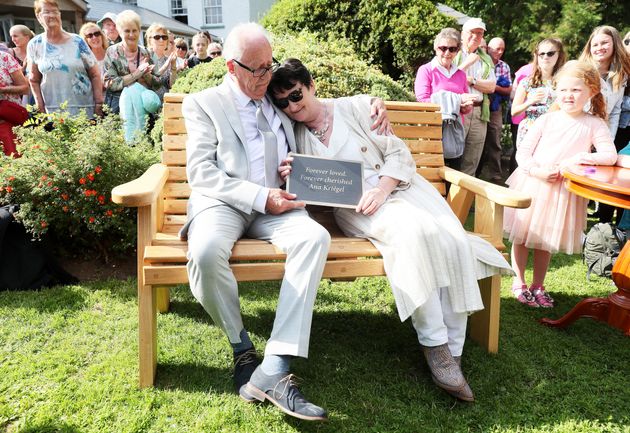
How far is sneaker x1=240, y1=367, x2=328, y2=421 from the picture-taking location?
233 cm

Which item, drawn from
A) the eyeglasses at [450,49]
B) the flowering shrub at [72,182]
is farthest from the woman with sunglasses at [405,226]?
the eyeglasses at [450,49]

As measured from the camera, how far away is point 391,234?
9.07 ft

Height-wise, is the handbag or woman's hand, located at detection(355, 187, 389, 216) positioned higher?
the handbag

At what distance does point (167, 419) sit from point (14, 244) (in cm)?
222

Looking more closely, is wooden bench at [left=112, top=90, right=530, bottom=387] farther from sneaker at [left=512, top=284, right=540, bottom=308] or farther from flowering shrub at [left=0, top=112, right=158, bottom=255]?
flowering shrub at [left=0, top=112, right=158, bottom=255]

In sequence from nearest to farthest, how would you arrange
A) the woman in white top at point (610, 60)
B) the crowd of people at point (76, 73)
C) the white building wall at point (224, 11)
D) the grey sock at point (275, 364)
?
the grey sock at point (275, 364), the woman in white top at point (610, 60), the crowd of people at point (76, 73), the white building wall at point (224, 11)

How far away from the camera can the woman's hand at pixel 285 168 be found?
3.00 m

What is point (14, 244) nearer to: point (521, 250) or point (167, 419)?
point (167, 419)

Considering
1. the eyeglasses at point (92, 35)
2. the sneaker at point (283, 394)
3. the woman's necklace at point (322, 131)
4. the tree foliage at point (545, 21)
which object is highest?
the tree foliage at point (545, 21)

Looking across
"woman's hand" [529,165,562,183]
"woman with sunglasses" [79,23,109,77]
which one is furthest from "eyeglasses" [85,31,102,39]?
"woman's hand" [529,165,562,183]

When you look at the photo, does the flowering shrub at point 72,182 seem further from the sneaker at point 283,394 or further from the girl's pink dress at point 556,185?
the girl's pink dress at point 556,185

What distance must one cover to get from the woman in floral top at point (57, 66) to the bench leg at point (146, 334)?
3.38m

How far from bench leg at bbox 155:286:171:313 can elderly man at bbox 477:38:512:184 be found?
494cm

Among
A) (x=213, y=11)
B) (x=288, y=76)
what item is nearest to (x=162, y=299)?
(x=288, y=76)
